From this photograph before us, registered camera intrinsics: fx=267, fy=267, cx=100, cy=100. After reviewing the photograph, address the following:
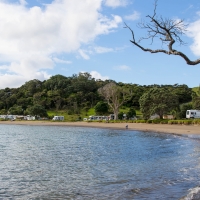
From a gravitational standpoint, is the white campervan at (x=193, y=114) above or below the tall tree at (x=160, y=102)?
below

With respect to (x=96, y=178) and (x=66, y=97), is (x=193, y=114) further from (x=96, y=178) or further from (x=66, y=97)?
(x=66, y=97)

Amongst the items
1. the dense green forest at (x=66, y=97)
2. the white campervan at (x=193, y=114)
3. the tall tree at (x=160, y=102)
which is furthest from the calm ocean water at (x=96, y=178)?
the dense green forest at (x=66, y=97)

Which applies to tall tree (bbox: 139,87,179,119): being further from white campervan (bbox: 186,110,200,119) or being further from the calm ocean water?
the calm ocean water

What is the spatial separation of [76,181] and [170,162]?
7.61 metres

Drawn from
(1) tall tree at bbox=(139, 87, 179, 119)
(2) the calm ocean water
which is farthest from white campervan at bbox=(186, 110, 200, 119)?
(2) the calm ocean water

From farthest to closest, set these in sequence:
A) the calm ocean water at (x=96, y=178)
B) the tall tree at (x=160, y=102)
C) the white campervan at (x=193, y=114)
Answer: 1. the tall tree at (x=160, y=102)
2. the white campervan at (x=193, y=114)
3. the calm ocean water at (x=96, y=178)

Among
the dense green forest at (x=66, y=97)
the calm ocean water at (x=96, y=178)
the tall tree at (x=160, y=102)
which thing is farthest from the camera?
the dense green forest at (x=66, y=97)

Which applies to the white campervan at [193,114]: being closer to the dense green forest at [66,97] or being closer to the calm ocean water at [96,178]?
the dense green forest at [66,97]

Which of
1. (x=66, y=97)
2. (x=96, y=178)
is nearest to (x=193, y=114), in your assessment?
(x=96, y=178)

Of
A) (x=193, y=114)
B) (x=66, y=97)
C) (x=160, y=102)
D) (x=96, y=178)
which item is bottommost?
(x=96, y=178)

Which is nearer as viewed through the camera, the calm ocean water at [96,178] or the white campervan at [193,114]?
the calm ocean water at [96,178]

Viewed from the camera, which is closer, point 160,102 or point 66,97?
point 160,102

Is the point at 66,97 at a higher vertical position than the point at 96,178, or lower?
higher

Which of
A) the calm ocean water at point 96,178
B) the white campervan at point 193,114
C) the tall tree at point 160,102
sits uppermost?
the tall tree at point 160,102
